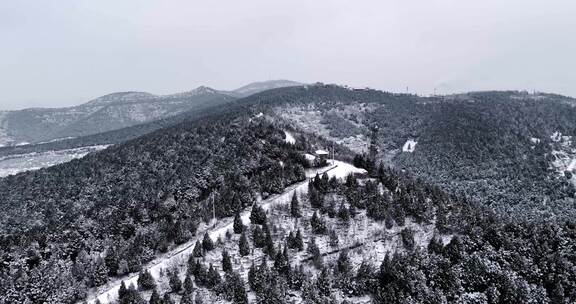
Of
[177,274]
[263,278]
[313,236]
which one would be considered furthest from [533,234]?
[177,274]

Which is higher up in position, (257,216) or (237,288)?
(257,216)

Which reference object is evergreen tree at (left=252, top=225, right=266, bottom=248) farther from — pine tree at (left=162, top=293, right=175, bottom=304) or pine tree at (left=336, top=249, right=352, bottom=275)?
pine tree at (left=162, top=293, right=175, bottom=304)

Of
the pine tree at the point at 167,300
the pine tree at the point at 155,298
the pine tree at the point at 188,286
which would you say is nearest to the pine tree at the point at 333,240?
the pine tree at the point at 188,286

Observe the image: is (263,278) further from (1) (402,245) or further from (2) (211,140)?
(2) (211,140)

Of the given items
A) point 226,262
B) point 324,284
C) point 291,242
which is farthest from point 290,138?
point 324,284

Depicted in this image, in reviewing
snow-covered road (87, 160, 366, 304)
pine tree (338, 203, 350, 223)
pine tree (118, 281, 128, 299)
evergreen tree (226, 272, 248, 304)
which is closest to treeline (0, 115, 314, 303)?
snow-covered road (87, 160, 366, 304)

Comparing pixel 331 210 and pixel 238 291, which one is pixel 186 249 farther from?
pixel 331 210

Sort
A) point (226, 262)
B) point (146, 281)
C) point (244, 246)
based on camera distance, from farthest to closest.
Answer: point (244, 246) → point (226, 262) → point (146, 281)
